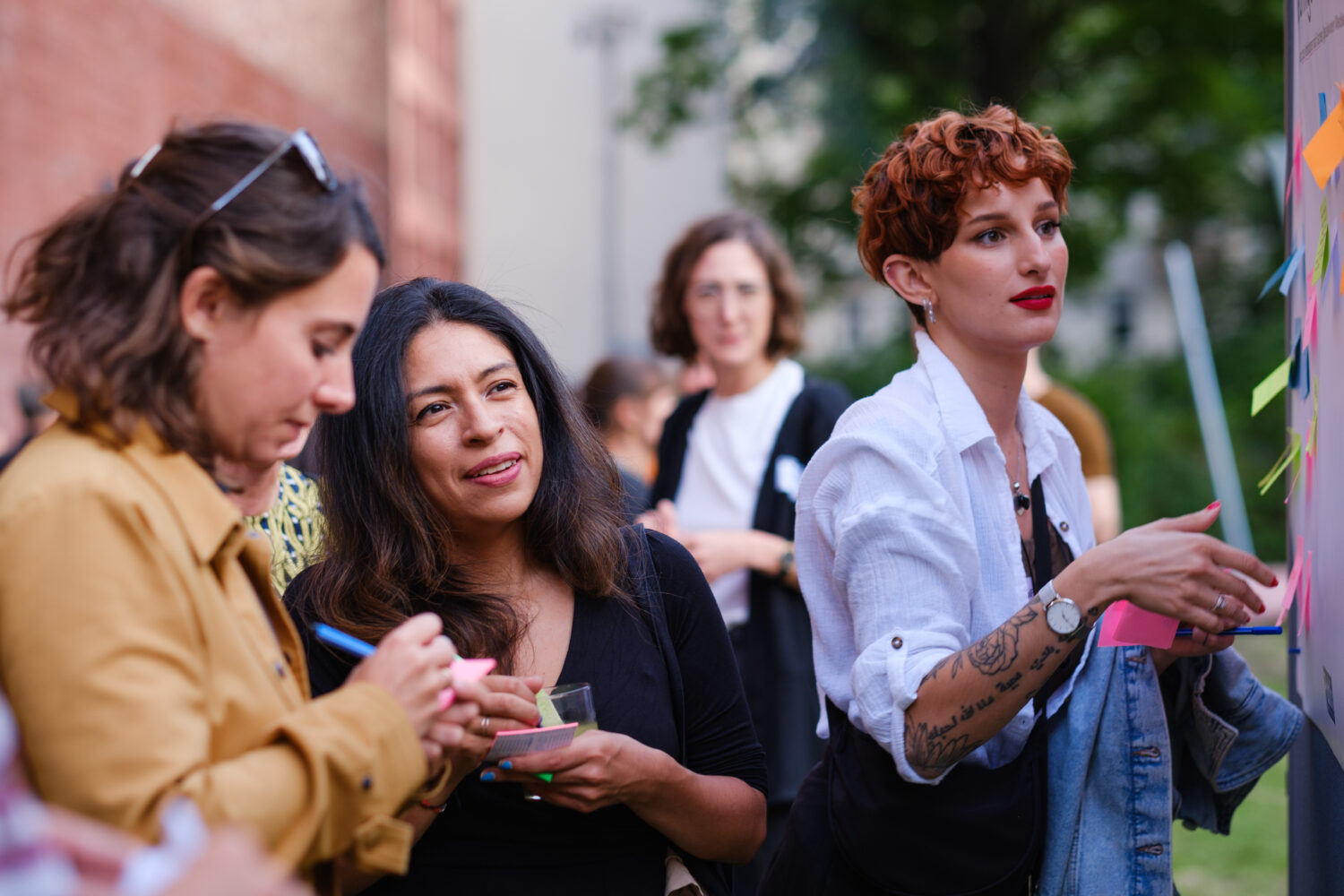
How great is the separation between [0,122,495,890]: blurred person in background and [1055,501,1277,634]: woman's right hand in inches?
37.0

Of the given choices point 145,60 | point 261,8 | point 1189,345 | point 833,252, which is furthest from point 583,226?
point 1189,345

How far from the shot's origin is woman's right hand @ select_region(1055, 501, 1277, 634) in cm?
180

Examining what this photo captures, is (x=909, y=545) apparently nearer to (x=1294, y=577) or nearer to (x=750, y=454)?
(x=1294, y=577)

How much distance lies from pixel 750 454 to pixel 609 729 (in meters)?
1.89

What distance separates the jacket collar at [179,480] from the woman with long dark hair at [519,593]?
0.74 metres

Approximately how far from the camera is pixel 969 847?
1.99 meters

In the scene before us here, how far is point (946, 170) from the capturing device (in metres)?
2.11

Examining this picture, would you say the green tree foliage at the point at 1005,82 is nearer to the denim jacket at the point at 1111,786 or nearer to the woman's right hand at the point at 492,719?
the denim jacket at the point at 1111,786

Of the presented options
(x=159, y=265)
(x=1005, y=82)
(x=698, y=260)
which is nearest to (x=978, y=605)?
(x=159, y=265)

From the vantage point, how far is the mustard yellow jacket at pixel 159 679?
4.17 feet

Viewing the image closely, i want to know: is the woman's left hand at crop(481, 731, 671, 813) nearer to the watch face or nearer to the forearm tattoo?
the forearm tattoo

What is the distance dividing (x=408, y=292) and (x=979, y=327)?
1.09 m

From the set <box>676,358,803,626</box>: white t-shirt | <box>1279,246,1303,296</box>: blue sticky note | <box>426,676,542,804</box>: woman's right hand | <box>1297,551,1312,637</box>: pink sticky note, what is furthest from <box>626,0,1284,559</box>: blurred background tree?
<box>426,676,542,804</box>: woman's right hand

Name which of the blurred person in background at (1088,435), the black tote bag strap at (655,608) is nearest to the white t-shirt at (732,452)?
the blurred person in background at (1088,435)
